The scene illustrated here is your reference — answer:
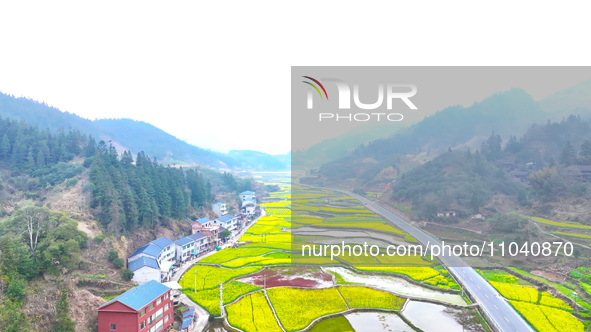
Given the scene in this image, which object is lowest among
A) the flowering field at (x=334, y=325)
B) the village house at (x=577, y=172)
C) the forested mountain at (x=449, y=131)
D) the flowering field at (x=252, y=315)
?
the flowering field at (x=334, y=325)

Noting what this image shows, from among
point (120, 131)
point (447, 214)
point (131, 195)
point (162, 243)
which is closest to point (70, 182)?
point (131, 195)

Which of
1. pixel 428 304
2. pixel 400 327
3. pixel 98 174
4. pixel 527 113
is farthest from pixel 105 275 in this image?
pixel 527 113

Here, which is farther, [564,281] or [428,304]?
[564,281]

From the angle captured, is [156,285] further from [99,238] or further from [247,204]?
[247,204]

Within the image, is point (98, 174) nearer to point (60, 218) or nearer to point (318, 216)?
point (60, 218)

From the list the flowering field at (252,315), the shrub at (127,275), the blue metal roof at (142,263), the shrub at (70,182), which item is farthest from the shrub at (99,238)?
the flowering field at (252,315)

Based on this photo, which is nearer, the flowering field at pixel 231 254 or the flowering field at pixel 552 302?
the flowering field at pixel 552 302

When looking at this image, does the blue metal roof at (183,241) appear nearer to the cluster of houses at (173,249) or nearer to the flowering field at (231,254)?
the cluster of houses at (173,249)

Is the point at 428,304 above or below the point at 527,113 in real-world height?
below
